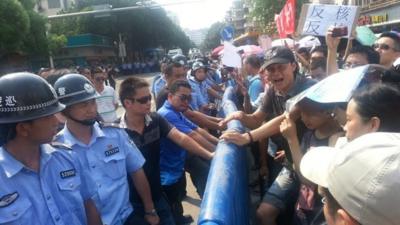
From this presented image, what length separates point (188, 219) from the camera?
202 inches

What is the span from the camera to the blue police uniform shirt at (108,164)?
287 cm

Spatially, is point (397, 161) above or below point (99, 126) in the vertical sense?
→ above

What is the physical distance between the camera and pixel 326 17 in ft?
19.4

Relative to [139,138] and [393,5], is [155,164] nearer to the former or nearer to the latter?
[139,138]

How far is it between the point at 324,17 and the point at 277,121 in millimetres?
3018

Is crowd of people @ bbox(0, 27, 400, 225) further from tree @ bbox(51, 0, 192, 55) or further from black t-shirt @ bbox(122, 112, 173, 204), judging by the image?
tree @ bbox(51, 0, 192, 55)

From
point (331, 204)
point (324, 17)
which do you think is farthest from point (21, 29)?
point (331, 204)

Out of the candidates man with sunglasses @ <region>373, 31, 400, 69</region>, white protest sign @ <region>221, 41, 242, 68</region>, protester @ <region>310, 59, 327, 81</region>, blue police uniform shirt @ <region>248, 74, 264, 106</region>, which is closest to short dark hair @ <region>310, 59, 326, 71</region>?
protester @ <region>310, 59, 327, 81</region>

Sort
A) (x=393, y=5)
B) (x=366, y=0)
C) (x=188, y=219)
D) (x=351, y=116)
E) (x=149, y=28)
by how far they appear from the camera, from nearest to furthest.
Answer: (x=351, y=116), (x=188, y=219), (x=393, y=5), (x=366, y=0), (x=149, y=28)

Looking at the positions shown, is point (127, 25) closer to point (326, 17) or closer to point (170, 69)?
point (170, 69)

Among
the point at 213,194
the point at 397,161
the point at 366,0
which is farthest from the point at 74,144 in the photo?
the point at 366,0

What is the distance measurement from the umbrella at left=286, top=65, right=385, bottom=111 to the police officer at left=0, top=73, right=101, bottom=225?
1.46 m

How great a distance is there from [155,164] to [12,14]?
26525mm

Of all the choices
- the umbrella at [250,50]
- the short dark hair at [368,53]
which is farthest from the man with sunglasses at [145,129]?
the umbrella at [250,50]
